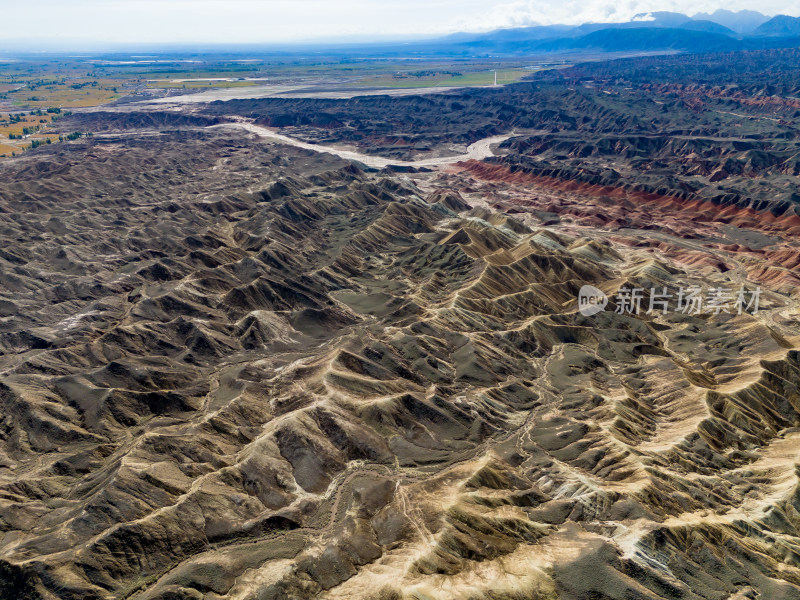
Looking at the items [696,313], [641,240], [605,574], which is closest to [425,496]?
[605,574]

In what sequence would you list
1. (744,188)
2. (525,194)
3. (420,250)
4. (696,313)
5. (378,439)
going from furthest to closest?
(525,194) → (744,188) → (420,250) → (696,313) → (378,439)

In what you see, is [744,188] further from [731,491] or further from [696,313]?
[731,491]

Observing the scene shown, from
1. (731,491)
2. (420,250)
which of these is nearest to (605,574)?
(731,491)

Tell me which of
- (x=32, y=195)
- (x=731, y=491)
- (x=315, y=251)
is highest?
(x=32, y=195)

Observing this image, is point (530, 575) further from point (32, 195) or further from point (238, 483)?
point (32, 195)

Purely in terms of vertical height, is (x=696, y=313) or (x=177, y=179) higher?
(x=177, y=179)

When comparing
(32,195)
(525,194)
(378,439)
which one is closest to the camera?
(378,439)

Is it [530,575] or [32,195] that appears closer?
[530,575]
